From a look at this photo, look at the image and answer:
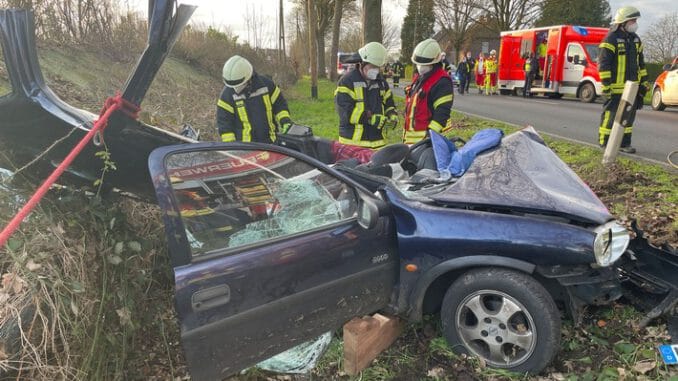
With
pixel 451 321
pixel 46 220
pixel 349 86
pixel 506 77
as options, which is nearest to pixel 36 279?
pixel 46 220

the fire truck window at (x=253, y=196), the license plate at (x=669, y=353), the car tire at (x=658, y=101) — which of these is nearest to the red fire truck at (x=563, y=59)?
the car tire at (x=658, y=101)

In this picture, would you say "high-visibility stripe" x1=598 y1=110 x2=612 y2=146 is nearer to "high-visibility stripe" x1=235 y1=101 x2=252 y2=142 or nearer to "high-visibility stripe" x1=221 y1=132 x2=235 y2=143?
"high-visibility stripe" x1=235 y1=101 x2=252 y2=142

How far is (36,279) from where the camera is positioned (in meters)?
2.22

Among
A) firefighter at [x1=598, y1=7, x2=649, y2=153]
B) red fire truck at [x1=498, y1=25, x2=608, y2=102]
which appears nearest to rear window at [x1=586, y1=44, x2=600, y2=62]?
red fire truck at [x1=498, y1=25, x2=608, y2=102]

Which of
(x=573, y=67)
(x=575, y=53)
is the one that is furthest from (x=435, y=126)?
(x=575, y=53)

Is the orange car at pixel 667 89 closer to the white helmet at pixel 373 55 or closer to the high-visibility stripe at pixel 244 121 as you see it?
the white helmet at pixel 373 55

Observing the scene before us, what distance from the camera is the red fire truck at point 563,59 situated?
15.6 m

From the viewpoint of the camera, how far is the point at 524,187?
2527 mm

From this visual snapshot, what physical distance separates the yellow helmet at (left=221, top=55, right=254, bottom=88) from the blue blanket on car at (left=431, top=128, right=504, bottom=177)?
1.98m

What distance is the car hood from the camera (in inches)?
94.3

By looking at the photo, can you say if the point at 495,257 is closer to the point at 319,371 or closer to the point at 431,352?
the point at 431,352

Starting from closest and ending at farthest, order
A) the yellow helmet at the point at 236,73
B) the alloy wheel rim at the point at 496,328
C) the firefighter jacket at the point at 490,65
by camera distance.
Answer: the alloy wheel rim at the point at 496,328
the yellow helmet at the point at 236,73
the firefighter jacket at the point at 490,65

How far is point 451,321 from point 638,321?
1.11 meters

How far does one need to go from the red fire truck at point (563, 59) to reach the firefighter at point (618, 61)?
31.2ft
